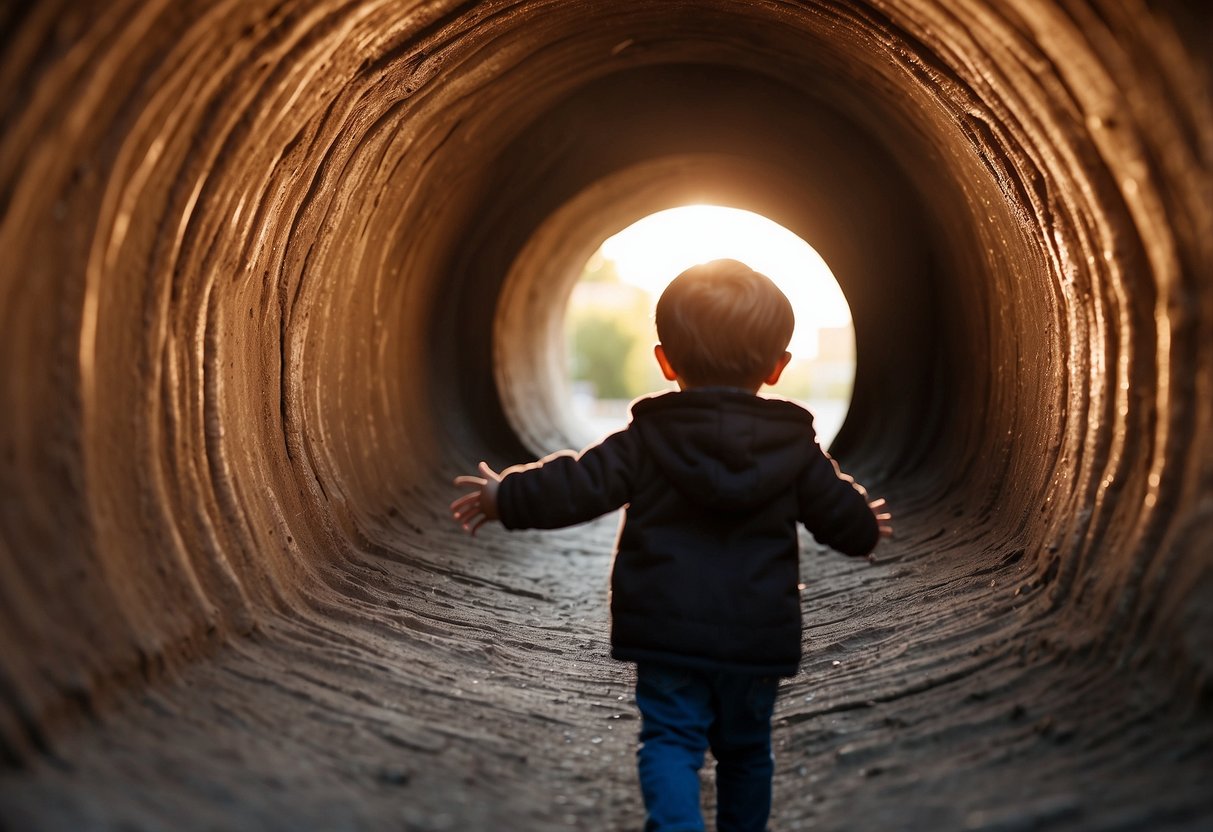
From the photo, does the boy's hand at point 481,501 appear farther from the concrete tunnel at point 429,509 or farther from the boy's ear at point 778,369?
the boy's ear at point 778,369

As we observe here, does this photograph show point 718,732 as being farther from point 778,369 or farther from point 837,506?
point 778,369

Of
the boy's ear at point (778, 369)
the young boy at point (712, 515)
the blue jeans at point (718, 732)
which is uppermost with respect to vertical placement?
the boy's ear at point (778, 369)

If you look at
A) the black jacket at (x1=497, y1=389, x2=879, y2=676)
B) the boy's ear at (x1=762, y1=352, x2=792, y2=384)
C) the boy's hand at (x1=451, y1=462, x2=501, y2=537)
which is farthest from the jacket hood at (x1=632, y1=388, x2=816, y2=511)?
the boy's hand at (x1=451, y1=462, x2=501, y2=537)

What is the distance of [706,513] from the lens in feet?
10.6

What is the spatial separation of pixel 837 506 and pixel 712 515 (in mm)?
328

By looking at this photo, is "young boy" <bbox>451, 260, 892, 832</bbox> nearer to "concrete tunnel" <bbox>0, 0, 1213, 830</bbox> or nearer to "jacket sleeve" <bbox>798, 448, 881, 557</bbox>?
"jacket sleeve" <bbox>798, 448, 881, 557</bbox>

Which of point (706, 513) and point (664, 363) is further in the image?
point (664, 363)

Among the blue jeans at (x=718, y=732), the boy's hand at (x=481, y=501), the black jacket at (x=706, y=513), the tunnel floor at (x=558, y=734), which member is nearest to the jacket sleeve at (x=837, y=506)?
the black jacket at (x=706, y=513)

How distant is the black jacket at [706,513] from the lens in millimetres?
3111

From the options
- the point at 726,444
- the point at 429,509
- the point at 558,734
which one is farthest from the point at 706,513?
the point at 429,509

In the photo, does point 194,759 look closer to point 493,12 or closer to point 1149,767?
point 1149,767

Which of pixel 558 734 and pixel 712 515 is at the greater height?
pixel 712 515

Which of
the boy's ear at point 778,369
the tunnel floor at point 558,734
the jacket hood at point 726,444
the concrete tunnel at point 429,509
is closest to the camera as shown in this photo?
the tunnel floor at point 558,734

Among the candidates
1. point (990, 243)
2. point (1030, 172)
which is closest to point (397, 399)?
point (990, 243)
